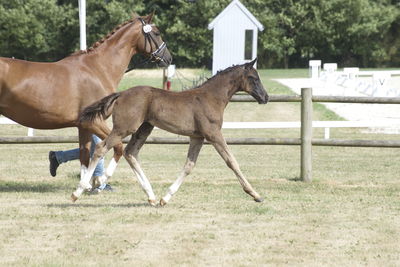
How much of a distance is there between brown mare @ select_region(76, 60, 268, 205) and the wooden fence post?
2453 mm

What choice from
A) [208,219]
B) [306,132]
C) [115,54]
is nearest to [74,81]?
[115,54]

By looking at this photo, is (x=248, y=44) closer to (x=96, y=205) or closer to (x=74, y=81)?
(x=74, y=81)

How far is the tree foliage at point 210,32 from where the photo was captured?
52.8 m

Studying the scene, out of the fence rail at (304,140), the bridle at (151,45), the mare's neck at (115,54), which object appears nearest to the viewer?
the mare's neck at (115,54)

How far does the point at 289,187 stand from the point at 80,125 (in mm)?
3197

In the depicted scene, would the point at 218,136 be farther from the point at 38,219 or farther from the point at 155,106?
the point at 38,219

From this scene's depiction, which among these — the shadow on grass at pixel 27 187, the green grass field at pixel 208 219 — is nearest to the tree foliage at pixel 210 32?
the green grass field at pixel 208 219

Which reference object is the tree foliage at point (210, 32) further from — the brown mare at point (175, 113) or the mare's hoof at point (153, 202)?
the mare's hoof at point (153, 202)

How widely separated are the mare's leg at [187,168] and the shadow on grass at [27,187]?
2.33 m

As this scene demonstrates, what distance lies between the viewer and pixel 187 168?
995cm

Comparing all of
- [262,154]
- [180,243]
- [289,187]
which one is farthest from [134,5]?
[180,243]

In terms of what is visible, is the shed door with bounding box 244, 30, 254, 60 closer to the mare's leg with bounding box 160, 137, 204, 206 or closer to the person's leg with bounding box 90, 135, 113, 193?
the person's leg with bounding box 90, 135, 113, 193

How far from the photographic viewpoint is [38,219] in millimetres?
9211

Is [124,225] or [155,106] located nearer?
[124,225]
